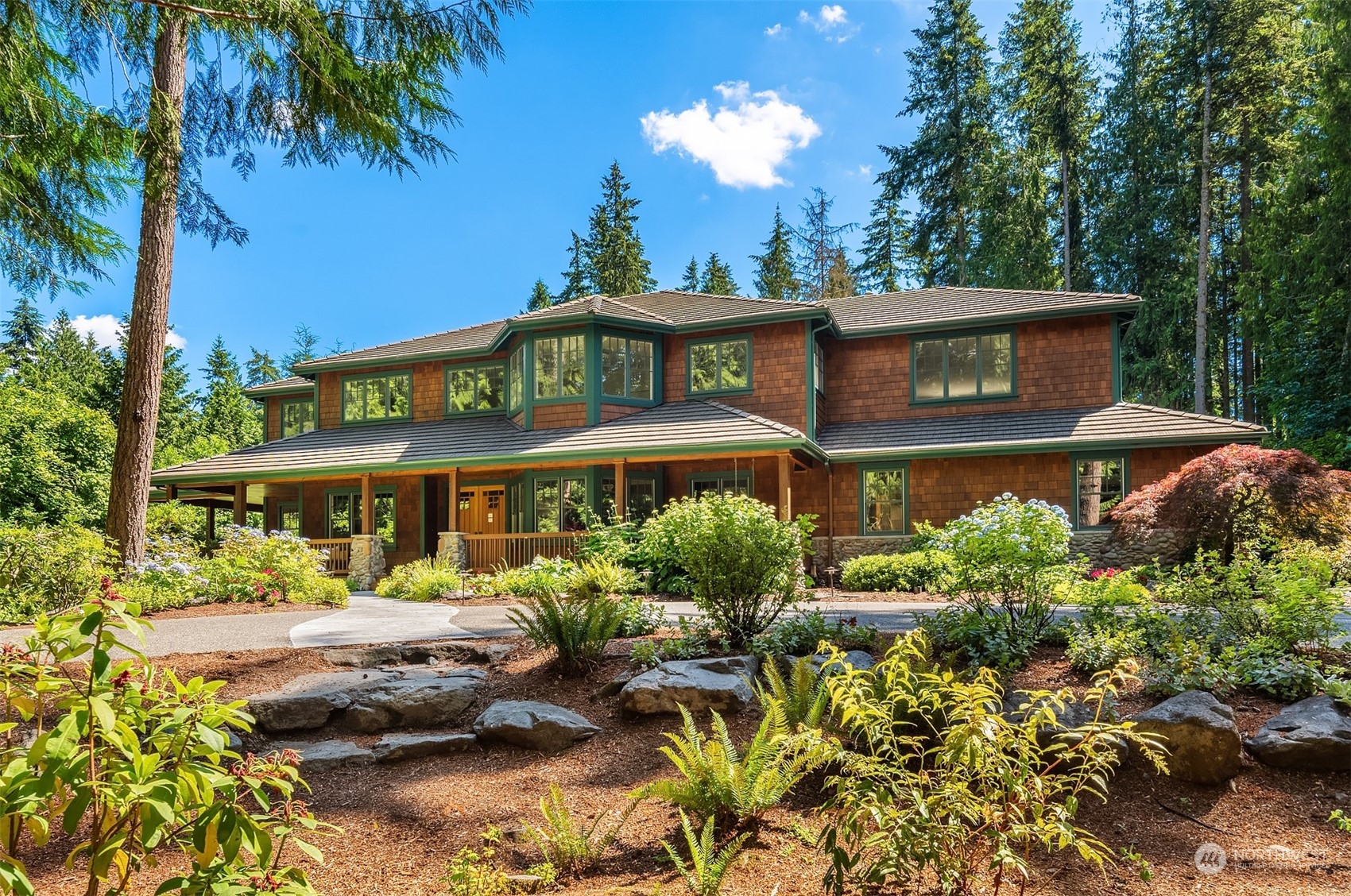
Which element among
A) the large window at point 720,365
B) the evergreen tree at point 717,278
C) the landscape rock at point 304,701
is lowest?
the landscape rock at point 304,701

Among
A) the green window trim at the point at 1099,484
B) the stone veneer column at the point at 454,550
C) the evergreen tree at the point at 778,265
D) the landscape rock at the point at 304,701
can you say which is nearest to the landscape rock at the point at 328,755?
the landscape rock at the point at 304,701

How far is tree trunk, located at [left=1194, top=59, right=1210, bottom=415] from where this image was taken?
23.4 meters

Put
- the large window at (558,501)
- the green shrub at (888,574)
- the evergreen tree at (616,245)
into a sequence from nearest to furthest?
the green shrub at (888,574)
the large window at (558,501)
the evergreen tree at (616,245)

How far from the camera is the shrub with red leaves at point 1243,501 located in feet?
36.9

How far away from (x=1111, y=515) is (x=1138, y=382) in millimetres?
16294

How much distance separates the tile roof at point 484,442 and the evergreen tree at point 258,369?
3319cm

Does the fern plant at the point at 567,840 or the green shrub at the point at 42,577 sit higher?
the green shrub at the point at 42,577

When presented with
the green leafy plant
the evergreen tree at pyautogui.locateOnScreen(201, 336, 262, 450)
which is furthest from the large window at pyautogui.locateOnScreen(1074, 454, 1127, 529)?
the evergreen tree at pyautogui.locateOnScreen(201, 336, 262, 450)

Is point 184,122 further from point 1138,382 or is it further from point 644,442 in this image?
point 1138,382

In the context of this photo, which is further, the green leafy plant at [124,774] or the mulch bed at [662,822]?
the mulch bed at [662,822]

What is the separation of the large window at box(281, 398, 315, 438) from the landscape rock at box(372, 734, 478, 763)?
63.2ft

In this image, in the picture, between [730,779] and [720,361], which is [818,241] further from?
[730,779]

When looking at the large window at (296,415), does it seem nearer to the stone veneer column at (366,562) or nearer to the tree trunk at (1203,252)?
the stone veneer column at (366,562)

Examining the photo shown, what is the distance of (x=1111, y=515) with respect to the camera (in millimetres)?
13555
